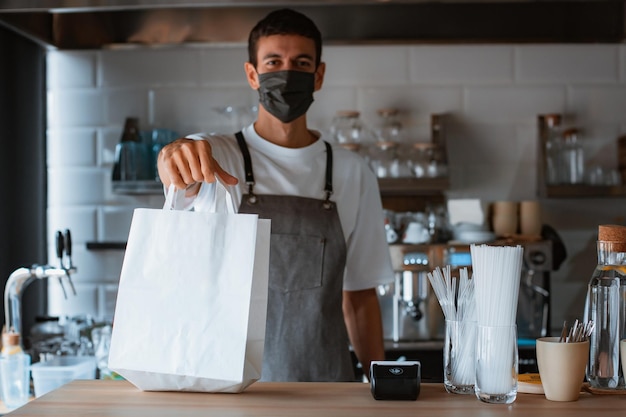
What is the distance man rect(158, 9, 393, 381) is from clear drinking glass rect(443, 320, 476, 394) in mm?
806

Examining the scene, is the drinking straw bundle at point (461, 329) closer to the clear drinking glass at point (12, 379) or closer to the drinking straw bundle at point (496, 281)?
the drinking straw bundle at point (496, 281)

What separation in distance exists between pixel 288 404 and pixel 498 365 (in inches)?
12.0

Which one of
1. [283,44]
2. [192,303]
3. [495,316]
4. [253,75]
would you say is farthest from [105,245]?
[495,316]

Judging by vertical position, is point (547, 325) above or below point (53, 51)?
below

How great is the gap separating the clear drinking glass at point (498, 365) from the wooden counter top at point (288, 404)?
2 cm

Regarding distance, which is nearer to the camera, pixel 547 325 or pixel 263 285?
pixel 263 285

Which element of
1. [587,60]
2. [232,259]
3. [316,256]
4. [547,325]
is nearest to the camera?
[232,259]

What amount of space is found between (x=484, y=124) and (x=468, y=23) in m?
0.41

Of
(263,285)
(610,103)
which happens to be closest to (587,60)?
(610,103)

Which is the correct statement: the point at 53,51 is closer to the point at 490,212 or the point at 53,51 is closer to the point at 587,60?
the point at 490,212

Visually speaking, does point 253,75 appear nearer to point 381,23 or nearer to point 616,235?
point 616,235

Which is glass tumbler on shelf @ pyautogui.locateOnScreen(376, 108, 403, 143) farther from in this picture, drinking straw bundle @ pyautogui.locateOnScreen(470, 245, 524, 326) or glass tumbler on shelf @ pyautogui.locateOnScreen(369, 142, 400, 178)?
drinking straw bundle @ pyautogui.locateOnScreen(470, 245, 524, 326)

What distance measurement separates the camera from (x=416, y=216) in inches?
130

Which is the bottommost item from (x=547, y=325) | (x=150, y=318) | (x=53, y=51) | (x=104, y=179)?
(x=547, y=325)
